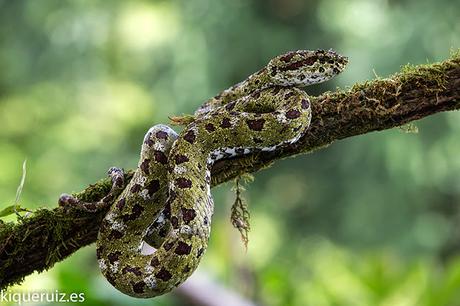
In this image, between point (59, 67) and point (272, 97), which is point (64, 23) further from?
point (272, 97)

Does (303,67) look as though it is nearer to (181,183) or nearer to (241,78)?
(181,183)

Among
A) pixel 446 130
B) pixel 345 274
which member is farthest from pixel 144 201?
pixel 446 130

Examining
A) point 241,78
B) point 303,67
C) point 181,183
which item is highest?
point 241,78

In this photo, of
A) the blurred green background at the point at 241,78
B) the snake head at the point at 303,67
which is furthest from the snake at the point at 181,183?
the blurred green background at the point at 241,78

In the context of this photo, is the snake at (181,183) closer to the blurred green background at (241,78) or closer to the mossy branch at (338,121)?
the mossy branch at (338,121)

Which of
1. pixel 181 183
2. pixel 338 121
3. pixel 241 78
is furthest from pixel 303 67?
pixel 241 78

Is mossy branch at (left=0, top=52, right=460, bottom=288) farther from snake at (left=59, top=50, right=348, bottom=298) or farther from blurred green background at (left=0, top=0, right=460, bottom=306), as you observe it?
blurred green background at (left=0, top=0, right=460, bottom=306)

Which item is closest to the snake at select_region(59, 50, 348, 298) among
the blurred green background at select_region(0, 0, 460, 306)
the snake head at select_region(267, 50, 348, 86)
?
the snake head at select_region(267, 50, 348, 86)
